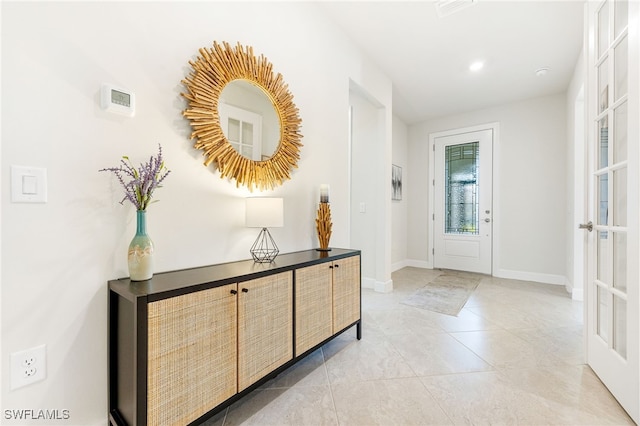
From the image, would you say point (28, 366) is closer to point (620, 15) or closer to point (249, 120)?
point (249, 120)

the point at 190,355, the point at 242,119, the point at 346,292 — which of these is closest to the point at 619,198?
the point at 346,292

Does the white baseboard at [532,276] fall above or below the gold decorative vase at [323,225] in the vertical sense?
below

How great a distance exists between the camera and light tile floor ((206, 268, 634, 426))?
1.43 m

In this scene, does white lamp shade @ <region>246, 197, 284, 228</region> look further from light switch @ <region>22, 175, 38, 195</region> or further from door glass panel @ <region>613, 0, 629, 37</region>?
door glass panel @ <region>613, 0, 629, 37</region>

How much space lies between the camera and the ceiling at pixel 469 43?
2510 millimetres

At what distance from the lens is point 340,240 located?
110 inches

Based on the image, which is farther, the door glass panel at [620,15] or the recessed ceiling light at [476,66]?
the recessed ceiling light at [476,66]

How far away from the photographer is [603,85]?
70.9 inches

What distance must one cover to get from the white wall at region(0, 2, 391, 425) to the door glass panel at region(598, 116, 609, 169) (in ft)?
7.45

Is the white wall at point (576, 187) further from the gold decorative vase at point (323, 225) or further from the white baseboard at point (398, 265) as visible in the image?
the gold decorative vase at point (323, 225)

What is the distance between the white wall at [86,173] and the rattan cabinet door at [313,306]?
1.55ft

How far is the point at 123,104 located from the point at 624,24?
260cm

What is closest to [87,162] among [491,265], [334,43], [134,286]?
[134,286]

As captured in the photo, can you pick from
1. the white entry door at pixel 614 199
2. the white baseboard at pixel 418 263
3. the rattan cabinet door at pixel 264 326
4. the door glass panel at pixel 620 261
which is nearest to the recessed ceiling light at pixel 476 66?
the white entry door at pixel 614 199
